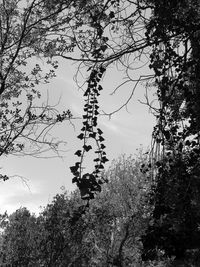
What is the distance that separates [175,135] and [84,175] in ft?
7.75

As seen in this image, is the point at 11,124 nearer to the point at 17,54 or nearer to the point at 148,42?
the point at 17,54

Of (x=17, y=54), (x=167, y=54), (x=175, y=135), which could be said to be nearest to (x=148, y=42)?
(x=167, y=54)

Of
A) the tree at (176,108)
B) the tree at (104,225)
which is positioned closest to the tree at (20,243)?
the tree at (104,225)

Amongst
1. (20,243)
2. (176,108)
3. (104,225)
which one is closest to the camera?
(176,108)

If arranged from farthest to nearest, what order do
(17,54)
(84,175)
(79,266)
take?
(79,266)
(17,54)
(84,175)

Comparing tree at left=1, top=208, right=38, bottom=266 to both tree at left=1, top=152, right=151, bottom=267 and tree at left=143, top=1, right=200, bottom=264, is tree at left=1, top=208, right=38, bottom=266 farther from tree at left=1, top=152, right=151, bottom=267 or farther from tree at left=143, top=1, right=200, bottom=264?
tree at left=143, top=1, right=200, bottom=264

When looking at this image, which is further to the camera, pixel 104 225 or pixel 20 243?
pixel 104 225

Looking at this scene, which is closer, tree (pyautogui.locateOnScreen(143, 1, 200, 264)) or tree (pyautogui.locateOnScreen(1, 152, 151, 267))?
tree (pyautogui.locateOnScreen(143, 1, 200, 264))

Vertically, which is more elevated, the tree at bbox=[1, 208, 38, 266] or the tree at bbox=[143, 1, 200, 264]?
the tree at bbox=[1, 208, 38, 266]

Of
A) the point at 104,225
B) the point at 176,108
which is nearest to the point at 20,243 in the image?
the point at 104,225

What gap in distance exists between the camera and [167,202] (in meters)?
4.78

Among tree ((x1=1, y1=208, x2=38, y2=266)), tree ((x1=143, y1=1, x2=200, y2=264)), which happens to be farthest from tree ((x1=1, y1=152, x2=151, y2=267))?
tree ((x1=143, y1=1, x2=200, y2=264))

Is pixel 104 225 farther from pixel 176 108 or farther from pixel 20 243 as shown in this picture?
pixel 176 108

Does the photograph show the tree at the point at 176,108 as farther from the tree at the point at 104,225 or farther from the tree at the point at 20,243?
the tree at the point at 20,243
